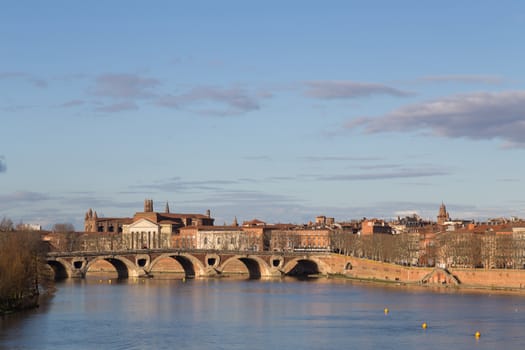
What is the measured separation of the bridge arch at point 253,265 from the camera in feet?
346

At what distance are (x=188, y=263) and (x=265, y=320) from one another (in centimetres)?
5235

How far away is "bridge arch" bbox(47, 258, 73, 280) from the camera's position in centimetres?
9594

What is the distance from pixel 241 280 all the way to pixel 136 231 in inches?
2295

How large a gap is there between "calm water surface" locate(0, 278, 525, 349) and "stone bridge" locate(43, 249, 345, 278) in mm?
17189

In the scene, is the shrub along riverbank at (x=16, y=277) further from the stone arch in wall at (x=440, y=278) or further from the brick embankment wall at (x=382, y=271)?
the brick embankment wall at (x=382, y=271)

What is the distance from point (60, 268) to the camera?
9744 cm

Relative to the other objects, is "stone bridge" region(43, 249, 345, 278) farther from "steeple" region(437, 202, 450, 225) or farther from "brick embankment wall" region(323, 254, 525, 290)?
"steeple" region(437, 202, 450, 225)

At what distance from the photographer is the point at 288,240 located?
440 ft

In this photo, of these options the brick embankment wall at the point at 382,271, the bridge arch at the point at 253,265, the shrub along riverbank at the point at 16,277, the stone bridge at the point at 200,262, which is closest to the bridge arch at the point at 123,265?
the stone bridge at the point at 200,262

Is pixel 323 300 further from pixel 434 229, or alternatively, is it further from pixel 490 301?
pixel 434 229

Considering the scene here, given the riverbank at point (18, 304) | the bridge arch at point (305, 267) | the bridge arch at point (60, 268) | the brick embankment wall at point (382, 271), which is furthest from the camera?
the bridge arch at point (305, 267)

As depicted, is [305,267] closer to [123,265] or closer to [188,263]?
[188,263]

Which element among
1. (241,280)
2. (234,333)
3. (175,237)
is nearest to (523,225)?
(241,280)

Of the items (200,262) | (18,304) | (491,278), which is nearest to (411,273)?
A: (491,278)
